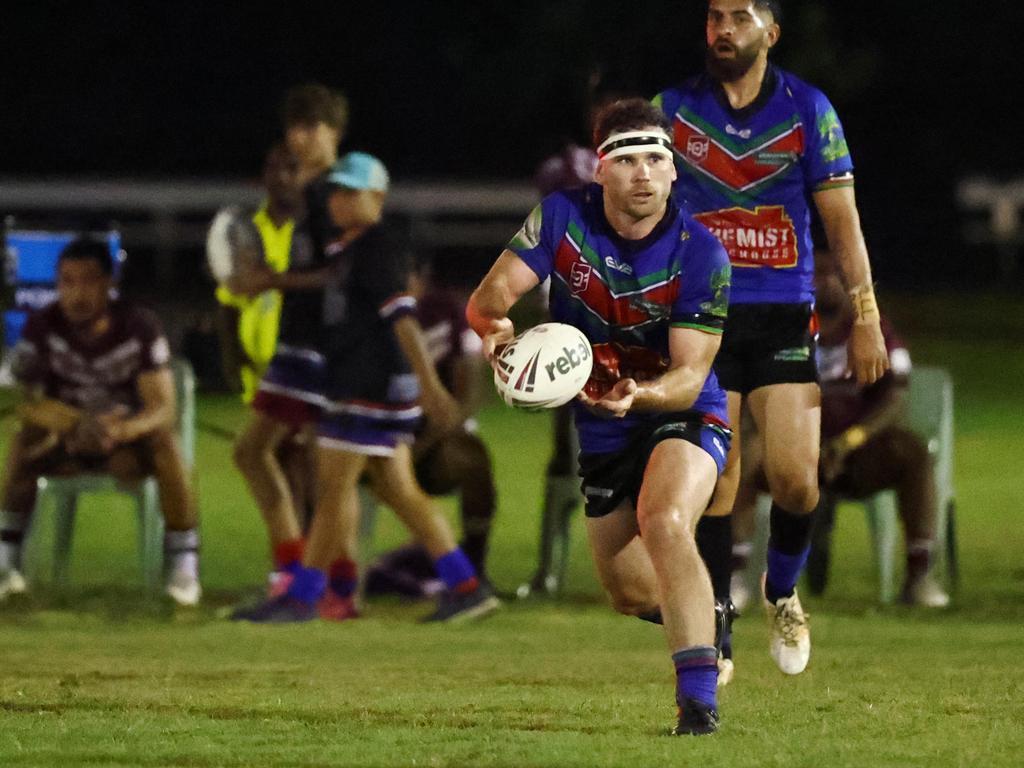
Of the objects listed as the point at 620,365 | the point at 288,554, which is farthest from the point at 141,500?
the point at 620,365

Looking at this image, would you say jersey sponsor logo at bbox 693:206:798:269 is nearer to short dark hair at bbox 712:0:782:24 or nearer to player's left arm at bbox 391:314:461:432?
short dark hair at bbox 712:0:782:24

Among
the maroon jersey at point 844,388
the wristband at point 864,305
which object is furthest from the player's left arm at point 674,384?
the maroon jersey at point 844,388

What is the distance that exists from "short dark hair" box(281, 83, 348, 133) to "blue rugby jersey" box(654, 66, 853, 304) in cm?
324

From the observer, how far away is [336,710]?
7.29 metres

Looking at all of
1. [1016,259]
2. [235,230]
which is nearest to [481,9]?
[1016,259]

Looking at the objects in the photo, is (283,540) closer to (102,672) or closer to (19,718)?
(102,672)

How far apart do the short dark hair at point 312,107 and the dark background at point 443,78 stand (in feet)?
81.6

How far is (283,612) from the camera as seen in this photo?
33.5ft

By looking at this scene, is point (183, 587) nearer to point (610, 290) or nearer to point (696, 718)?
point (610, 290)

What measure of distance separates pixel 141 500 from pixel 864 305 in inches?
184

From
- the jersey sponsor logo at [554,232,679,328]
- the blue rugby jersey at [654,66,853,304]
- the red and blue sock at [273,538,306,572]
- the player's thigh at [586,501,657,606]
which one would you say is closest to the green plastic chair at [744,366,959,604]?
the red and blue sock at [273,538,306,572]

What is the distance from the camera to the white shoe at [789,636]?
827 cm

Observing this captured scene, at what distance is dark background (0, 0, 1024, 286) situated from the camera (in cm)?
3806

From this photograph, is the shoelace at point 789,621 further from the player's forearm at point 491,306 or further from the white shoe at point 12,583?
the white shoe at point 12,583
